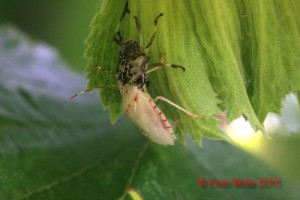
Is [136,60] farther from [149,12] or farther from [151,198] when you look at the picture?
[151,198]

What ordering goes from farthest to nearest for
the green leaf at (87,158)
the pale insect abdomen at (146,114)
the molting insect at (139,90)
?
1. the green leaf at (87,158)
2. the pale insect abdomen at (146,114)
3. the molting insect at (139,90)

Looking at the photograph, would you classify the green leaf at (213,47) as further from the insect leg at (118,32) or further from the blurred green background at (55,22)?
the blurred green background at (55,22)

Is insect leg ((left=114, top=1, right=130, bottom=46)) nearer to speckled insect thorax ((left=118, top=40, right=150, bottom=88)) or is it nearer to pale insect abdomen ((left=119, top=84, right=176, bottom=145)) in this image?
speckled insect thorax ((left=118, top=40, right=150, bottom=88))

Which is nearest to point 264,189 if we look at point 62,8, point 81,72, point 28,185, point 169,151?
point 169,151

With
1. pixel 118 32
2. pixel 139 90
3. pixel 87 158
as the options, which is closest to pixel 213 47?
pixel 118 32

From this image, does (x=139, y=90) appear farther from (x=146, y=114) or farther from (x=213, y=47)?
(x=213, y=47)

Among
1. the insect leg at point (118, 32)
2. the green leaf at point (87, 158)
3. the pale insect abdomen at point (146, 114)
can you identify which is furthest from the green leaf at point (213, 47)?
the green leaf at point (87, 158)

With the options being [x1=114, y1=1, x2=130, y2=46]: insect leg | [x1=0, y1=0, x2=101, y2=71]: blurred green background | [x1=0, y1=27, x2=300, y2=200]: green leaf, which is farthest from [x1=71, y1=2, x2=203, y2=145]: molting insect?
[x1=0, y1=0, x2=101, y2=71]: blurred green background
